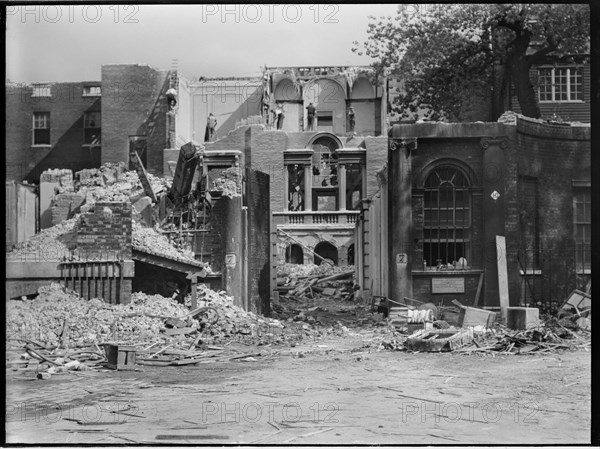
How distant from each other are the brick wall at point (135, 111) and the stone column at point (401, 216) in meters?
26.6

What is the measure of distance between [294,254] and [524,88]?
2238cm

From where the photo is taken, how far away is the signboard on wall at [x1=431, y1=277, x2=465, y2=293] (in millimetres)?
22797

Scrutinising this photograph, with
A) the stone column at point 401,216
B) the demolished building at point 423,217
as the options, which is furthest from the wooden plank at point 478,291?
the stone column at point 401,216

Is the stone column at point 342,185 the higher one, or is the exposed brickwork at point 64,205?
the stone column at point 342,185

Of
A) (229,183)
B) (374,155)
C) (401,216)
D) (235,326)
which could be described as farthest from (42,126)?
(235,326)

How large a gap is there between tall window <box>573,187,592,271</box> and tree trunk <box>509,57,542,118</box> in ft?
20.5

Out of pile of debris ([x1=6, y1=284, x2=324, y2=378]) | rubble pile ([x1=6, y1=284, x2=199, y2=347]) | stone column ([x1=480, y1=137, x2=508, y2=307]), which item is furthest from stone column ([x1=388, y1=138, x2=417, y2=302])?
rubble pile ([x1=6, y1=284, x2=199, y2=347])

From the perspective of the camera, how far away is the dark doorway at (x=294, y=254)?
161 ft

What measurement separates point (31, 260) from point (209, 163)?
36.5 feet

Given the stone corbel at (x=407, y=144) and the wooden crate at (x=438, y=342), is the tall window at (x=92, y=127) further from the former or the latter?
the wooden crate at (x=438, y=342)

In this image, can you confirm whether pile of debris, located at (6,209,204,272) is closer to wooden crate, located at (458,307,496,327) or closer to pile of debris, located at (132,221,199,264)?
pile of debris, located at (132,221,199,264)

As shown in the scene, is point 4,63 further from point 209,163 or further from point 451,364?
point 209,163

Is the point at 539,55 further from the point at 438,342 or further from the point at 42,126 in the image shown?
the point at 42,126

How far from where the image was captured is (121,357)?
1482 centimetres
